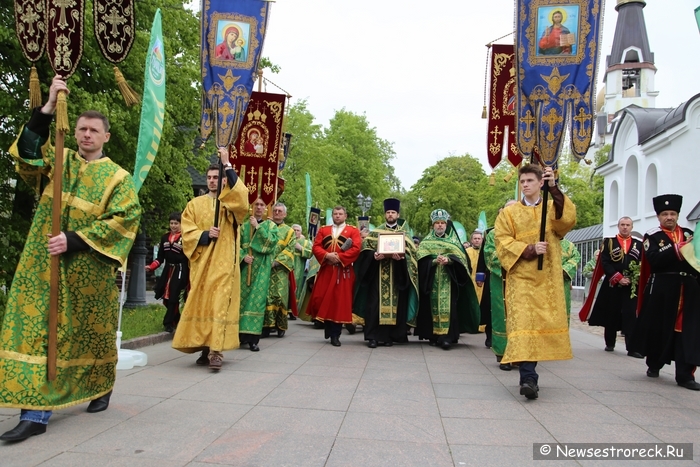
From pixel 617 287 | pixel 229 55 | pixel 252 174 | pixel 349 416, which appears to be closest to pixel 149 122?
pixel 229 55

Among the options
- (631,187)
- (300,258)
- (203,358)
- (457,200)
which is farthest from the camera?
(457,200)

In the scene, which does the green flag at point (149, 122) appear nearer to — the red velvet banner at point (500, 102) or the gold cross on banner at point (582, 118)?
the gold cross on banner at point (582, 118)

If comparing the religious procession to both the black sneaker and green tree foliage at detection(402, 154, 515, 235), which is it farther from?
green tree foliage at detection(402, 154, 515, 235)

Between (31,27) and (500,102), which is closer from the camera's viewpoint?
(31,27)

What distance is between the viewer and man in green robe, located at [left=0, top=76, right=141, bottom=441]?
13.2 ft

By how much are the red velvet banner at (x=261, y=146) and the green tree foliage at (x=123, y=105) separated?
1.92m

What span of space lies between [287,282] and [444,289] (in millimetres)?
2470

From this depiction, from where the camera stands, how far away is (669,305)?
22.8ft

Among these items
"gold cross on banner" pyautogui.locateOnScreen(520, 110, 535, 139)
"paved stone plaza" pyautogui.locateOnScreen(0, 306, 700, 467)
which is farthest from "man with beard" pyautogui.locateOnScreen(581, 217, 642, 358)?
"gold cross on banner" pyautogui.locateOnScreen(520, 110, 535, 139)

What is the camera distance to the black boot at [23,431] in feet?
12.5

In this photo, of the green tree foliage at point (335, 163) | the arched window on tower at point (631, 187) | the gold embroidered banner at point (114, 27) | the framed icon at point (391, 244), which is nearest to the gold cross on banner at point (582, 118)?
the framed icon at point (391, 244)

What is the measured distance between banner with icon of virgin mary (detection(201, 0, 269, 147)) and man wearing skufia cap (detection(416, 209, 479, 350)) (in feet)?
11.9

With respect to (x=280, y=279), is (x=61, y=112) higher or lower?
higher

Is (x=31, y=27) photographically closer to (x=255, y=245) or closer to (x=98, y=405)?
(x=98, y=405)
